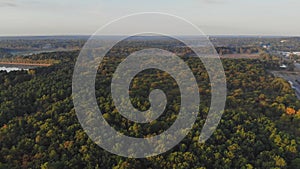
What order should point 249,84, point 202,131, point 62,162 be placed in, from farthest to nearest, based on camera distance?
point 249,84, point 202,131, point 62,162

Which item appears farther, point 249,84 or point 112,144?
point 249,84

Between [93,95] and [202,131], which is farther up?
[93,95]

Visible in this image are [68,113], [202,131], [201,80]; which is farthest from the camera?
[201,80]

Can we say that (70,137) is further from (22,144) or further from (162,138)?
(162,138)

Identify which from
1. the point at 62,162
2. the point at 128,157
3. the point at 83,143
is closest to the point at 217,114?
the point at 128,157

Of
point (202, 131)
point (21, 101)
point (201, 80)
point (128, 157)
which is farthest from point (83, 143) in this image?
point (201, 80)

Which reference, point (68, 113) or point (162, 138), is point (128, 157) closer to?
point (162, 138)
